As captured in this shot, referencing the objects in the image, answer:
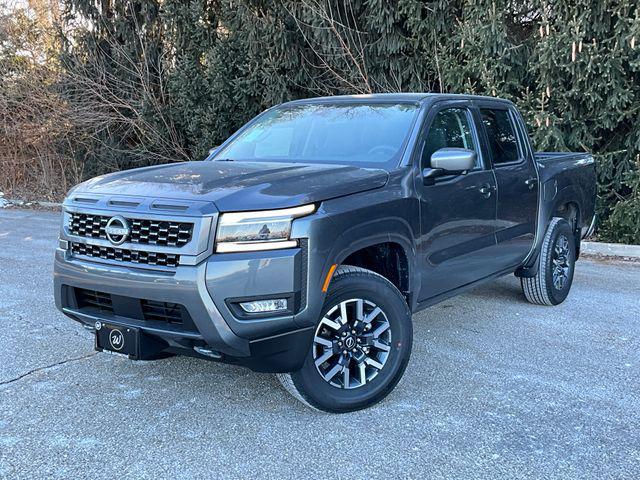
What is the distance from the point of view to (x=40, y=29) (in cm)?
1511

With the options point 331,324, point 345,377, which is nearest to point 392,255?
point 331,324

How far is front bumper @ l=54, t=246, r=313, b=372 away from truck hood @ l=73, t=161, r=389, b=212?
295mm

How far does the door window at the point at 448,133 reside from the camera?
4289mm

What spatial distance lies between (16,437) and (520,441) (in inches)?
107

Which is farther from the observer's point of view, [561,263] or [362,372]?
[561,263]

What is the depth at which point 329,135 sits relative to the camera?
14.9 feet

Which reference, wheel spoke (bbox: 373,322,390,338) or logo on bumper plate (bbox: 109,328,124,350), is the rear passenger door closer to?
wheel spoke (bbox: 373,322,390,338)

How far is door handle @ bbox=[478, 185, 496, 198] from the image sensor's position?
470 centimetres

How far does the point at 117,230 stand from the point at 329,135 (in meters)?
1.83

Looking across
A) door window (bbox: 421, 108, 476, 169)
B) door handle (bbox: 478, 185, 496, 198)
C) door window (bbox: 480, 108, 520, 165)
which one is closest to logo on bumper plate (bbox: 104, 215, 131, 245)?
door window (bbox: 421, 108, 476, 169)

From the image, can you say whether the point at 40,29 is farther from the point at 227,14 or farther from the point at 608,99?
the point at 608,99

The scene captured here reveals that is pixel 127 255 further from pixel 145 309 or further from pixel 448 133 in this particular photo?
pixel 448 133

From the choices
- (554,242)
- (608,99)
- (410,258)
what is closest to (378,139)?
(410,258)

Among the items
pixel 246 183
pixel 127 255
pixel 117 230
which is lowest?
pixel 127 255
